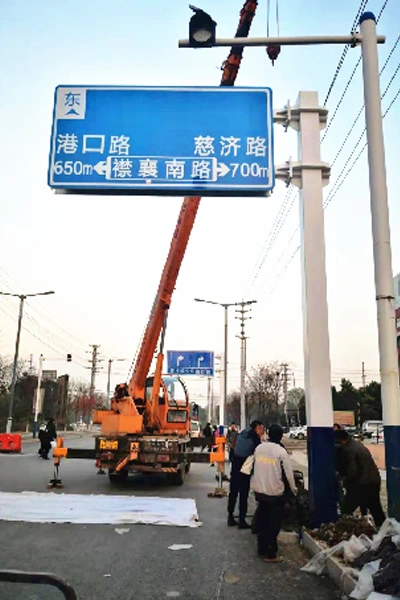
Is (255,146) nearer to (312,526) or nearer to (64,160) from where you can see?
(64,160)

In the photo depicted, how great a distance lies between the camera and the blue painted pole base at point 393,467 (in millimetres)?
6402

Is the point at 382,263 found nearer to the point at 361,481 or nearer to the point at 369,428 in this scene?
the point at 361,481

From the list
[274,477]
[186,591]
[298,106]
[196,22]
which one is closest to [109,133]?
[196,22]

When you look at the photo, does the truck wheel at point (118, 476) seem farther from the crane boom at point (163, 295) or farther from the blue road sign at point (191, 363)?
the blue road sign at point (191, 363)

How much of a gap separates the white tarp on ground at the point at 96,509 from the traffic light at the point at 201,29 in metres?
7.18

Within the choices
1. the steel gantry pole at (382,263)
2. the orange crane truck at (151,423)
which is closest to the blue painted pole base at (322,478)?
the steel gantry pole at (382,263)

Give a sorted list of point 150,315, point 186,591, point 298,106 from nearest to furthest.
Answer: point 186,591 → point 298,106 → point 150,315

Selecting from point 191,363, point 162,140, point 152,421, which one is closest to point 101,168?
point 162,140

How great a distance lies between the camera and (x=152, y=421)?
49.0ft

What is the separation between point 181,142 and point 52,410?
229ft

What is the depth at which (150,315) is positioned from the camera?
1473 cm

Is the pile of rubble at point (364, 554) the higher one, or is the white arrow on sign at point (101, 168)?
the white arrow on sign at point (101, 168)

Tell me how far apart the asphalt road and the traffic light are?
6414 mm

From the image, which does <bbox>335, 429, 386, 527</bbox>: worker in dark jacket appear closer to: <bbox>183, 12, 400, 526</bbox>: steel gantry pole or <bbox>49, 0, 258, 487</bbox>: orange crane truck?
<bbox>183, 12, 400, 526</bbox>: steel gantry pole
